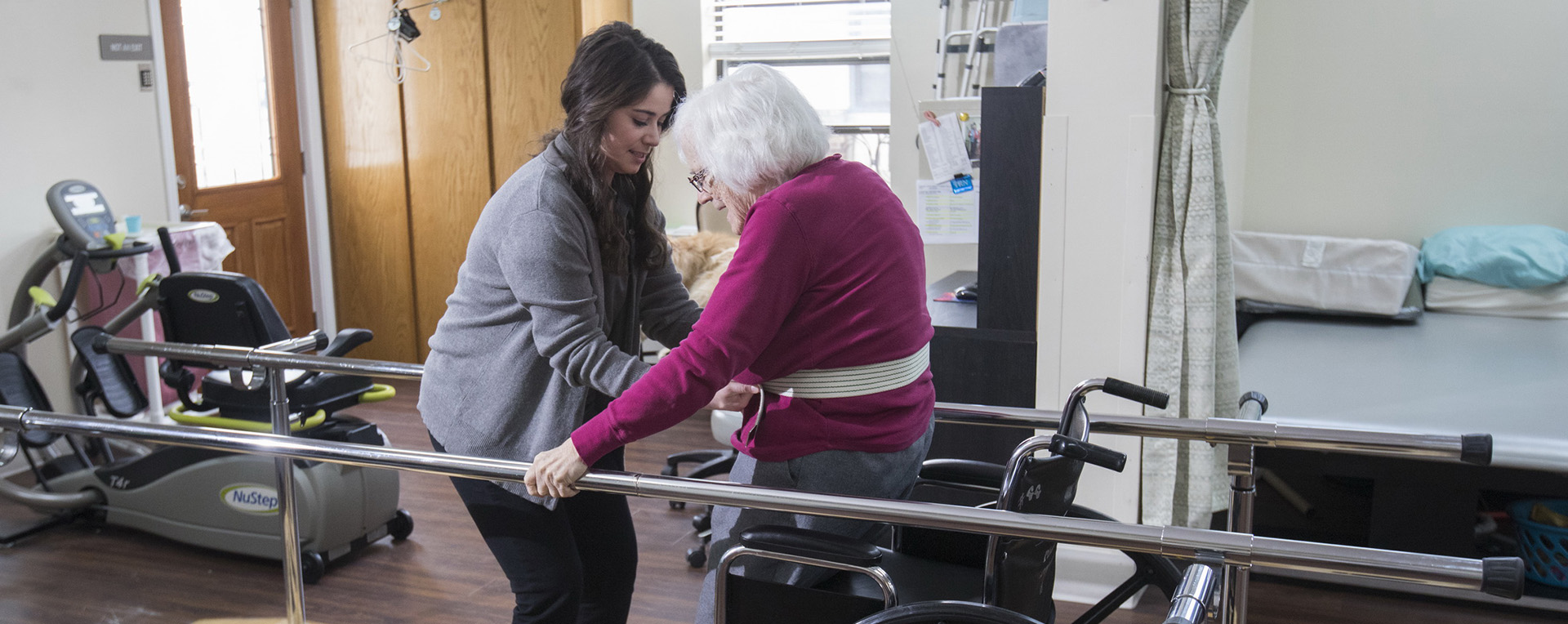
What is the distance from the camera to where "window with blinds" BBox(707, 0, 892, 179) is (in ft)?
17.3

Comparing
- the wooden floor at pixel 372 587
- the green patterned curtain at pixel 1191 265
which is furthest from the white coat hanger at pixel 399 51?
the green patterned curtain at pixel 1191 265

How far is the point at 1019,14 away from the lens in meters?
3.32

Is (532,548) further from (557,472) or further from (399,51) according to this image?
(399,51)

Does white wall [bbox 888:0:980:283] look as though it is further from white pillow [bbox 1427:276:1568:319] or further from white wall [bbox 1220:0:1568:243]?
white pillow [bbox 1427:276:1568:319]

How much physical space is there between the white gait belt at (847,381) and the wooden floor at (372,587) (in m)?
1.50

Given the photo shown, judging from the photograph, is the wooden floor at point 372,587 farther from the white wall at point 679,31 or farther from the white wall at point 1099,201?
the white wall at point 679,31

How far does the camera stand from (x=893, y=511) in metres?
1.36

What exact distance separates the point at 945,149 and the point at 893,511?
6.65 ft

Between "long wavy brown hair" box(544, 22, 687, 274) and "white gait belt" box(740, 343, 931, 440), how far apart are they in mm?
381

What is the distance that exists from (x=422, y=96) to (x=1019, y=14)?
124 inches

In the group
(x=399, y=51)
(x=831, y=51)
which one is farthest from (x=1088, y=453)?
(x=399, y=51)

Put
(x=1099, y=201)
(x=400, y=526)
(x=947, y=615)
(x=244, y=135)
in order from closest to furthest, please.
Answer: (x=947, y=615)
(x=1099, y=201)
(x=400, y=526)
(x=244, y=135)

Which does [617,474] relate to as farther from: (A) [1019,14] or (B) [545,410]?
(A) [1019,14]

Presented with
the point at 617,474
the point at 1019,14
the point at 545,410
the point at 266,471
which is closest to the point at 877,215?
the point at 617,474
